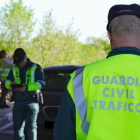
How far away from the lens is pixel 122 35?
1.65 metres

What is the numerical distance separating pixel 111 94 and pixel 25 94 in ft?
10.9

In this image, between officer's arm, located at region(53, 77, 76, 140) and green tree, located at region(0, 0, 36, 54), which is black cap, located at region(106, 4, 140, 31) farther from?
green tree, located at region(0, 0, 36, 54)

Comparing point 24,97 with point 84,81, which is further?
point 24,97

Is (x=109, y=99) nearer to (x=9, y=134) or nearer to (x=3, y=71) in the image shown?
(x=9, y=134)

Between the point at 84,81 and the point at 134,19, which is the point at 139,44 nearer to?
the point at 134,19

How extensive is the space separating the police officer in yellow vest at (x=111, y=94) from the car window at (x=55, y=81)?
159 inches

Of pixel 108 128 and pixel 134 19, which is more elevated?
pixel 134 19

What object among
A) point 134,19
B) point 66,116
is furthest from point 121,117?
point 134,19

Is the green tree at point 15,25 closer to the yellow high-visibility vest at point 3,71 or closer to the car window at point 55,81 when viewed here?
the yellow high-visibility vest at point 3,71

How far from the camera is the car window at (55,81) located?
18.8 ft

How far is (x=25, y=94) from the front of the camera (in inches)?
187

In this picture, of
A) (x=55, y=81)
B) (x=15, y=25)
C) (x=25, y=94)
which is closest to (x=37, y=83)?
(x=25, y=94)

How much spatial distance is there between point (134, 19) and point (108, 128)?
0.63 m

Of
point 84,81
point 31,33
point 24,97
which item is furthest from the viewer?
point 31,33
